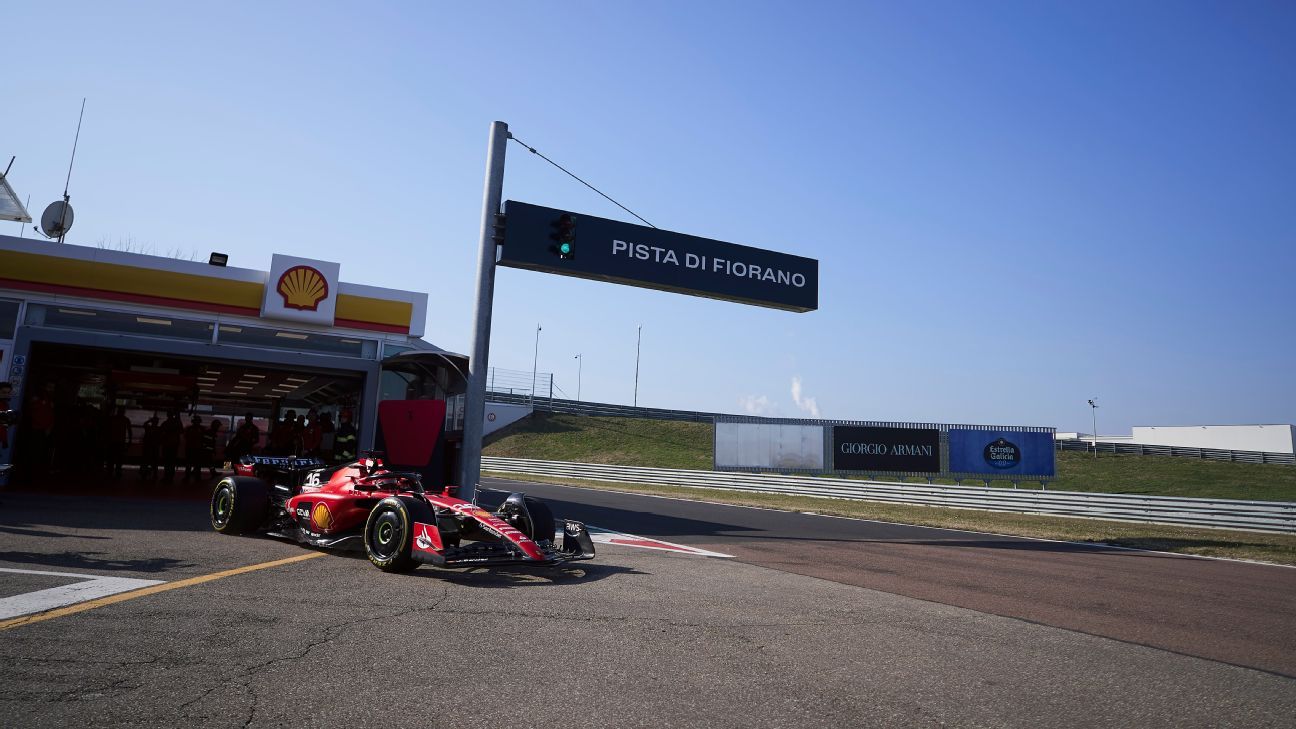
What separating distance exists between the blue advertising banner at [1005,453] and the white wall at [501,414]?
3141cm

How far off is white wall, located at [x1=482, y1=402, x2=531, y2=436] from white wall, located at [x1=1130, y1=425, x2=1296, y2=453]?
51806mm

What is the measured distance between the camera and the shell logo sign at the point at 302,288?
16156 mm

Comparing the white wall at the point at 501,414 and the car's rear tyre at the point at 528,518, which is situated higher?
the white wall at the point at 501,414

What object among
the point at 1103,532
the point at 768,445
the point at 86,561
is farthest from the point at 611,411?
the point at 86,561

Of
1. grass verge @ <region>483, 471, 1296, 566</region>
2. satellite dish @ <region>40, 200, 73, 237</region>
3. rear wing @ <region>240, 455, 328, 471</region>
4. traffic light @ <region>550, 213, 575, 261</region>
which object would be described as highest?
satellite dish @ <region>40, 200, 73, 237</region>

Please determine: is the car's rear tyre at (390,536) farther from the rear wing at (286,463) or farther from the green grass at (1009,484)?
the green grass at (1009,484)

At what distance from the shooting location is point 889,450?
1258 inches

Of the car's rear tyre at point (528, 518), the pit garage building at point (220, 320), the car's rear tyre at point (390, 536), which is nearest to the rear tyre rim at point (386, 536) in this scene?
the car's rear tyre at point (390, 536)

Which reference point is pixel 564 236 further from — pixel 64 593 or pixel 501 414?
pixel 501 414

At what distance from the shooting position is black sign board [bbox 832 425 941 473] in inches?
1249

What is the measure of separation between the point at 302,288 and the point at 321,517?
9200 mm

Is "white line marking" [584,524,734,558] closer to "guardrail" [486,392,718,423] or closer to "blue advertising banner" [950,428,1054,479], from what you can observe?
"blue advertising banner" [950,428,1054,479]

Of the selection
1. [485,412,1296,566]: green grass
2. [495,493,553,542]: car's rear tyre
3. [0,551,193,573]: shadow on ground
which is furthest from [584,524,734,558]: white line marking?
[485,412,1296,566]: green grass

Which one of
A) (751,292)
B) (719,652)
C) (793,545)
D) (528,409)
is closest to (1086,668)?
(719,652)
